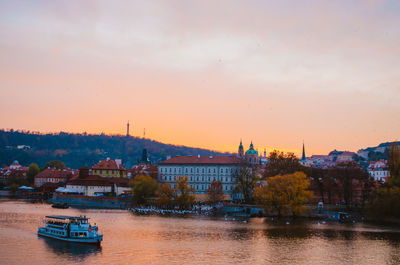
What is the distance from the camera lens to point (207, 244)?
5538cm

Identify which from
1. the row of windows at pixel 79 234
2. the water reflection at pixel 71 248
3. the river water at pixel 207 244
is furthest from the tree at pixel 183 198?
the row of windows at pixel 79 234

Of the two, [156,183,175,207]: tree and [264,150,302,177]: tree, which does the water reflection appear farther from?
[264,150,302,177]: tree

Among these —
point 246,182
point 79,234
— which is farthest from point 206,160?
point 79,234

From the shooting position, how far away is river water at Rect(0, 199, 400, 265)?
46.8 m

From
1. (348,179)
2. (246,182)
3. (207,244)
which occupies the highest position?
(348,179)

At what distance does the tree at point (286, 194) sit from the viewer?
9069 centimetres

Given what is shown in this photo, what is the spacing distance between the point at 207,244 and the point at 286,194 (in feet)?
127

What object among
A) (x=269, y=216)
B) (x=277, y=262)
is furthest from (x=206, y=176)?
(x=277, y=262)

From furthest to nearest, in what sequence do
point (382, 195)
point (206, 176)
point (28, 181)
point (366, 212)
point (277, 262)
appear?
point (28, 181), point (206, 176), point (366, 212), point (382, 195), point (277, 262)

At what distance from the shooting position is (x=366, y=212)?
90438mm

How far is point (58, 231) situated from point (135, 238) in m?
9.03

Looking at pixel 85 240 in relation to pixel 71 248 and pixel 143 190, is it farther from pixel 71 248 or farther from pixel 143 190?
pixel 143 190

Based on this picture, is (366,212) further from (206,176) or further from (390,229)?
(206,176)

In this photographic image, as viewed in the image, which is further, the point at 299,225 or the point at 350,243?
the point at 299,225
